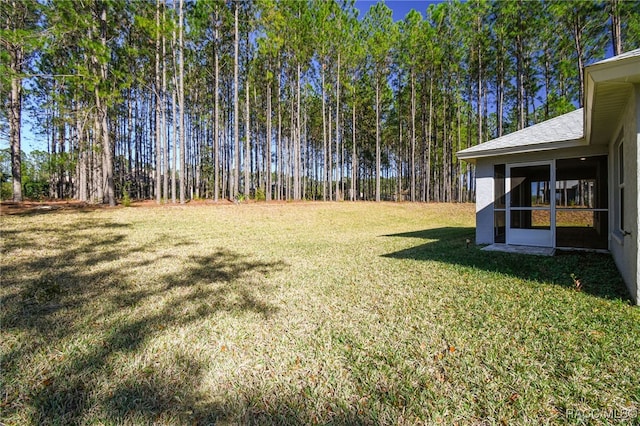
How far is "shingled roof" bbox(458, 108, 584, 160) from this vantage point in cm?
625

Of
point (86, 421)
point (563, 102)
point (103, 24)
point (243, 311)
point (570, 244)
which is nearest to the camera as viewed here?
point (86, 421)

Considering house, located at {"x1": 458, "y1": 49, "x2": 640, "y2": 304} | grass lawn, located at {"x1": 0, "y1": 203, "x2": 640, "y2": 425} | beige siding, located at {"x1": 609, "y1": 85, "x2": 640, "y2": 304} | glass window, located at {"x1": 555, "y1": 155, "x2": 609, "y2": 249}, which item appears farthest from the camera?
glass window, located at {"x1": 555, "y1": 155, "x2": 609, "y2": 249}

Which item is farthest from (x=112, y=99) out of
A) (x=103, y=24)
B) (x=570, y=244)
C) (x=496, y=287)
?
(x=570, y=244)

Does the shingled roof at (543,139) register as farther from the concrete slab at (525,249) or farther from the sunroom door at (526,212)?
the concrete slab at (525,249)

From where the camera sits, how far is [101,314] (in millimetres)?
3096

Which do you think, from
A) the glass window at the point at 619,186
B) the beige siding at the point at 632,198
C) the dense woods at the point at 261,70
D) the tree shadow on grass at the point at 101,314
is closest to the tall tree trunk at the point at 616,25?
the dense woods at the point at 261,70

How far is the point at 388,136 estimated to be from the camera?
1077 inches

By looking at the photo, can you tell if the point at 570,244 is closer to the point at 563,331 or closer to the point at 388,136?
the point at 563,331

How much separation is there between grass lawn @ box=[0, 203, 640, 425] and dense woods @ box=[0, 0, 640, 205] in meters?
9.04

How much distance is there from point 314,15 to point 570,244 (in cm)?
1765

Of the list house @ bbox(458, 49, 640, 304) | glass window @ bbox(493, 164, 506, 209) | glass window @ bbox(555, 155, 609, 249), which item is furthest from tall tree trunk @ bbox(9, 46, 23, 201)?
glass window @ bbox(555, 155, 609, 249)

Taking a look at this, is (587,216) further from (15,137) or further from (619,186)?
(15,137)

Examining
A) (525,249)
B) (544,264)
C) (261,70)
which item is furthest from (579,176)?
(261,70)

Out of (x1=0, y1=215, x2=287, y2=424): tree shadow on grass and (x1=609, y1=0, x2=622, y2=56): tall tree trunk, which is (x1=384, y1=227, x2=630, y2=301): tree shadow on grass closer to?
(x1=0, y1=215, x2=287, y2=424): tree shadow on grass
